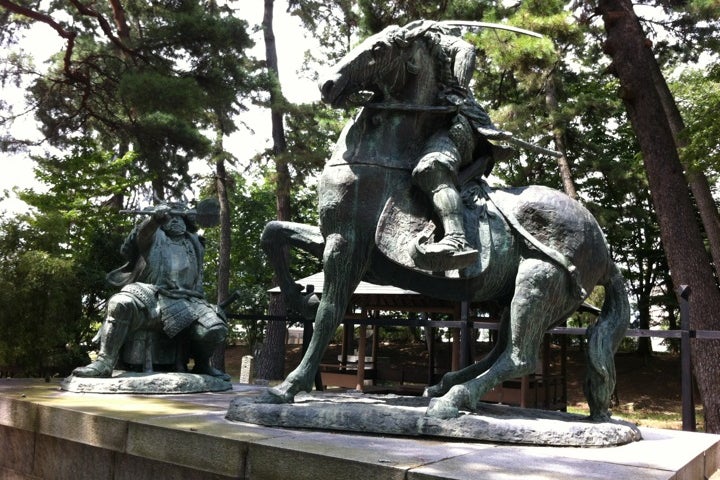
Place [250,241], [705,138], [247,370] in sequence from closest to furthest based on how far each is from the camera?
[705,138]
[247,370]
[250,241]

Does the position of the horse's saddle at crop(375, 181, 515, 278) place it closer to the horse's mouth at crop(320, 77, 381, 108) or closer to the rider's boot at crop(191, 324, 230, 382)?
the horse's mouth at crop(320, 77, 381, 108)

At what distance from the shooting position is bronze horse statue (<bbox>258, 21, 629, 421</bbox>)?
10.9 feet

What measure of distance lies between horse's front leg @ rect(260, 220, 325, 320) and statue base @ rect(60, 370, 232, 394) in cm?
145

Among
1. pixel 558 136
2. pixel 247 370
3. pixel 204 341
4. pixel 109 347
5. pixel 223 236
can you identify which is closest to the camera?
pixel 109 347

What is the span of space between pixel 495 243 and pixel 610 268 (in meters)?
0.74

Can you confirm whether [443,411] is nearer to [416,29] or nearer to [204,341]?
[416,29]

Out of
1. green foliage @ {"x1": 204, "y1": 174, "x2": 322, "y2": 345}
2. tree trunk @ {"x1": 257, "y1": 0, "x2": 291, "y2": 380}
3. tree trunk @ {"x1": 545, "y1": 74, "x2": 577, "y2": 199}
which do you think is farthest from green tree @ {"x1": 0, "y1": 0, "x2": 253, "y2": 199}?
green foliage @ {"x1": 204, "y1": 174, "x2": 322, "y2": 345}

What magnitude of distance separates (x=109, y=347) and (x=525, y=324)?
10.7 ft

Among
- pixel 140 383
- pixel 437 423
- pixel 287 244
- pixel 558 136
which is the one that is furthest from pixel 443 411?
pixel 558 136

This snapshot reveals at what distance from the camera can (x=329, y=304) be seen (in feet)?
11.6

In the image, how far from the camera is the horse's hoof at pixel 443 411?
10.2ft

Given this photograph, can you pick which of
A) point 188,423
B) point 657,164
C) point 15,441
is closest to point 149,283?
point 15,441

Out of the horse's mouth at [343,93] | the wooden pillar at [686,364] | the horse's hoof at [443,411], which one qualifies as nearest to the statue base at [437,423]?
the horse's hoof at [443,411]

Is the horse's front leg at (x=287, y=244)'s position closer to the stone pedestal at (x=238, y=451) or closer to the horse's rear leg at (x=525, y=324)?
the stone pedestal at (x=238, y=451)
